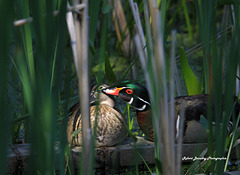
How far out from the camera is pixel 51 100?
0.73 metres

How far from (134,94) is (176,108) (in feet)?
0.61

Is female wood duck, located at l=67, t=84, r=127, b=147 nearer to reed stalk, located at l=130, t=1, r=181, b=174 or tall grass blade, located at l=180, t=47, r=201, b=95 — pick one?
tall grass blade, located at l=180, t=47, r=201, b=95

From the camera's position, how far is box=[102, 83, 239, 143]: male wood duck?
172cm

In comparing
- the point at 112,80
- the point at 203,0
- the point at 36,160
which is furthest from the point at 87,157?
the point at 112,80

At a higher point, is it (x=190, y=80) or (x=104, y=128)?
(x=190, y=80)

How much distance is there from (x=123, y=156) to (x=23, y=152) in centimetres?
37

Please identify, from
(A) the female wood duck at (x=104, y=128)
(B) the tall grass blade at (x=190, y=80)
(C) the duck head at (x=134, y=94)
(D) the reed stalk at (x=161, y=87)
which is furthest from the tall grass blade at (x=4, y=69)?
(B) the tall grass blade at (x=190, y=80)

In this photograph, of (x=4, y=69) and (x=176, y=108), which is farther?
(x=176, y=108)

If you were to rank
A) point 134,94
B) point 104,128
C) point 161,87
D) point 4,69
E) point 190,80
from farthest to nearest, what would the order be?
point 190,80 → point 134,94 → point 104,128 → point 161,87 → point 4,69

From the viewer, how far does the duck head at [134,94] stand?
181 cm

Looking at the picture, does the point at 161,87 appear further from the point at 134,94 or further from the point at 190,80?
the point at 190,80

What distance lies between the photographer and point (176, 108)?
1752 millimetres

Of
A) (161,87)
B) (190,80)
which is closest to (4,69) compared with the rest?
(161,87)

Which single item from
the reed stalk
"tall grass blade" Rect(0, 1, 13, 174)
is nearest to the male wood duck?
the reed stalk
